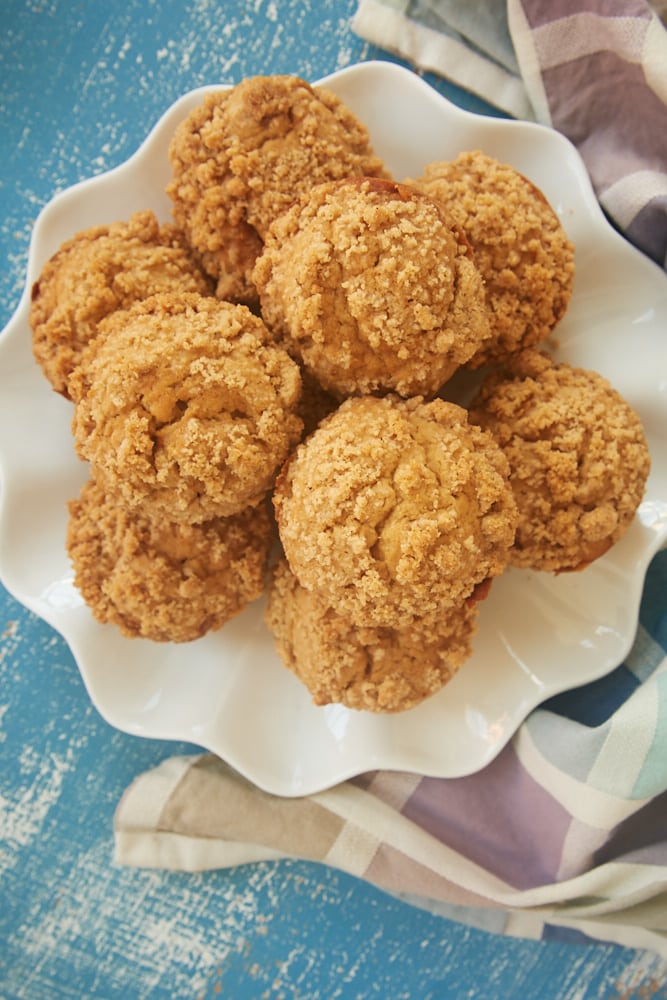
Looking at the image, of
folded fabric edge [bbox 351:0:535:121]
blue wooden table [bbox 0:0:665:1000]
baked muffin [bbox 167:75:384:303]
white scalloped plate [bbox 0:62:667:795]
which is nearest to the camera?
baked muffin [bbox 167:75:384:303]

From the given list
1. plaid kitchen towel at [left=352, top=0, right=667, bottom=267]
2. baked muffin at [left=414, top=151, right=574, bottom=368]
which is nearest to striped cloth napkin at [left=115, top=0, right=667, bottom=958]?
plaid kitchen towel at [left=352, top=0, right=667, bottom=267]

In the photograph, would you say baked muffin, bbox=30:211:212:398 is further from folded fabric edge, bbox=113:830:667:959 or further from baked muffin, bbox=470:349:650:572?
folded fabric edge, bbox=113:830:667:959

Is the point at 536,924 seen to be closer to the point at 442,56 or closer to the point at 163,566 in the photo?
the point at 163,566

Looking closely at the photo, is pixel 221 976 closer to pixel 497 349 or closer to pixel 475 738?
pixel 475 738

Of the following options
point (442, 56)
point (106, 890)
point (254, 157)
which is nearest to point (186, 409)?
point (254, 157)

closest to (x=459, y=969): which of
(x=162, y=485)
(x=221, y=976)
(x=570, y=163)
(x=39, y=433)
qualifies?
(x=221, y=976)

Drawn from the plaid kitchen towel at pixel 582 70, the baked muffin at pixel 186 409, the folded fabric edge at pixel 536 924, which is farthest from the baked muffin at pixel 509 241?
the folded fabric edge at pixel 536 924
